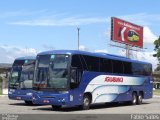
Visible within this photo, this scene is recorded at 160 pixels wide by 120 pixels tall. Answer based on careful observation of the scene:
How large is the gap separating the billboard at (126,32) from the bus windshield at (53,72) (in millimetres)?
47273

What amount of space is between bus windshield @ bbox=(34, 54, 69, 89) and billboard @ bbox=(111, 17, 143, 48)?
47.3 meters

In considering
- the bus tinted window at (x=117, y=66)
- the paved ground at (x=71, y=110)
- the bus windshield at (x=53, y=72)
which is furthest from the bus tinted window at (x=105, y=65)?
the bus windshield at (x=53, y=72)

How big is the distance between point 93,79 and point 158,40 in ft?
263

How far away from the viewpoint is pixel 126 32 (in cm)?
7594

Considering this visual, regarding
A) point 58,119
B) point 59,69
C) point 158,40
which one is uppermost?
point 158,40

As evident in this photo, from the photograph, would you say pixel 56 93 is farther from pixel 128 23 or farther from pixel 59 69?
pixel 128 23

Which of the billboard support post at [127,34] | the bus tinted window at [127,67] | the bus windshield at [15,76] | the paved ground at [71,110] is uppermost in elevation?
the billboard support post at [127,34]

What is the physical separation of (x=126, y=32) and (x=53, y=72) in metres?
52.2

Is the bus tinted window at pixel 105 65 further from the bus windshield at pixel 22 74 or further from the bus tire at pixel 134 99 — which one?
the bus tire at pixel 134 99

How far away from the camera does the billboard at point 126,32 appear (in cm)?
7238

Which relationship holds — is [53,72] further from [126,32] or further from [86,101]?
[126,32]

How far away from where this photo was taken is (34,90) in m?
25.4

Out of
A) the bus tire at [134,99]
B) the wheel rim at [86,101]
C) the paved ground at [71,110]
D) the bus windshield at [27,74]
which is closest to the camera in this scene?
the paved ground at [71,110]

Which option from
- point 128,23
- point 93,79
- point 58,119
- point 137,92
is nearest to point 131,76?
point 137,92
